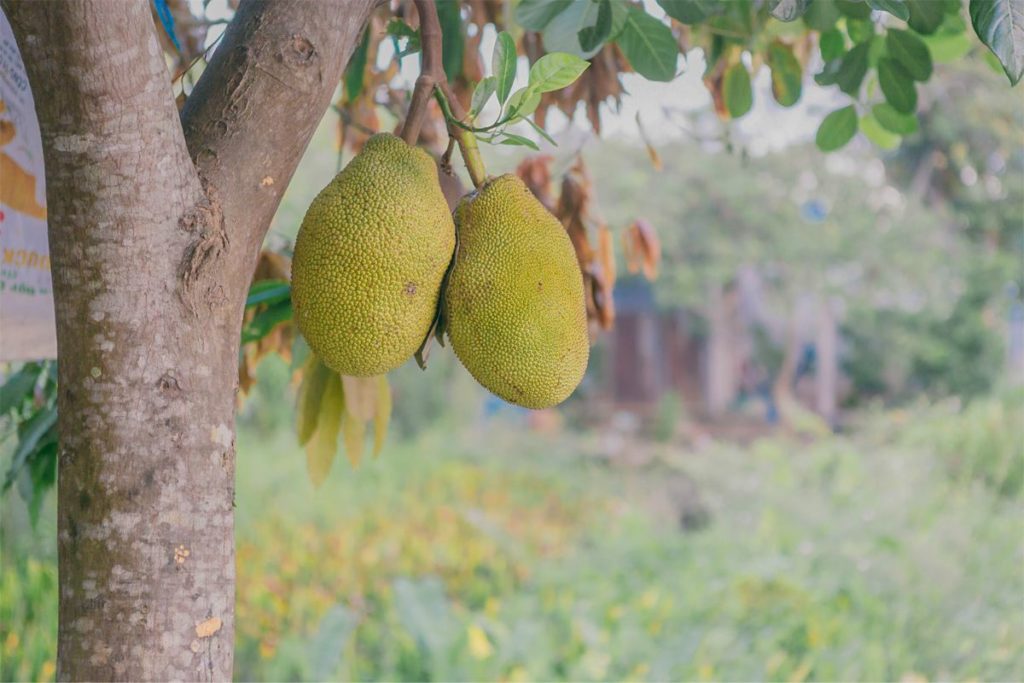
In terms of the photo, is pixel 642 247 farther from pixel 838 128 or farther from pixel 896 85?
pixel 896 85

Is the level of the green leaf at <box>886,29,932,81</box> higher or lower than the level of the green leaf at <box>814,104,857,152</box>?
higher

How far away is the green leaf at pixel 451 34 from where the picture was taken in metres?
1.16

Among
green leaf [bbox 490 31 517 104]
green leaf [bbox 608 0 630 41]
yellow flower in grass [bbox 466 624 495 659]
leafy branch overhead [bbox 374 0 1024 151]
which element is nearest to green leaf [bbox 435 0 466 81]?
leafy branch overhead [bbox 374 0 1024 151]

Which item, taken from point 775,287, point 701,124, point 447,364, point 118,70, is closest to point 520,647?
point 118,70

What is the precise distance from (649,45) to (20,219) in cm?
68

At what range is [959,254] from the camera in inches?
278

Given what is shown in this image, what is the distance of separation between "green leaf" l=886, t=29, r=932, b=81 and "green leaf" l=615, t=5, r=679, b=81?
31 centimetres

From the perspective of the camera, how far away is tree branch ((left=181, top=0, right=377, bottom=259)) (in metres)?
0.70

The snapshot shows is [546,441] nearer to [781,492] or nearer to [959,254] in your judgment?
[781,492]

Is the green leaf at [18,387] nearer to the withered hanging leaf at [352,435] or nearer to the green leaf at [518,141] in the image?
the withered hanging leaf at [352,435]

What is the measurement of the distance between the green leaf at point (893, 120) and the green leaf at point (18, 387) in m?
1.22

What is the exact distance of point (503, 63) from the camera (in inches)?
28.1

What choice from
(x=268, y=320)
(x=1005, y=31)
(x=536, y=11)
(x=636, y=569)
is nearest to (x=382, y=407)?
(x=268, y=320)

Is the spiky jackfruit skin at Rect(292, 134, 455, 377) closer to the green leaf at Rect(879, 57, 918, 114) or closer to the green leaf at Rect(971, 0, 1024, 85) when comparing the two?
the green leaf at Rect(971, 0, 1024, 85)
